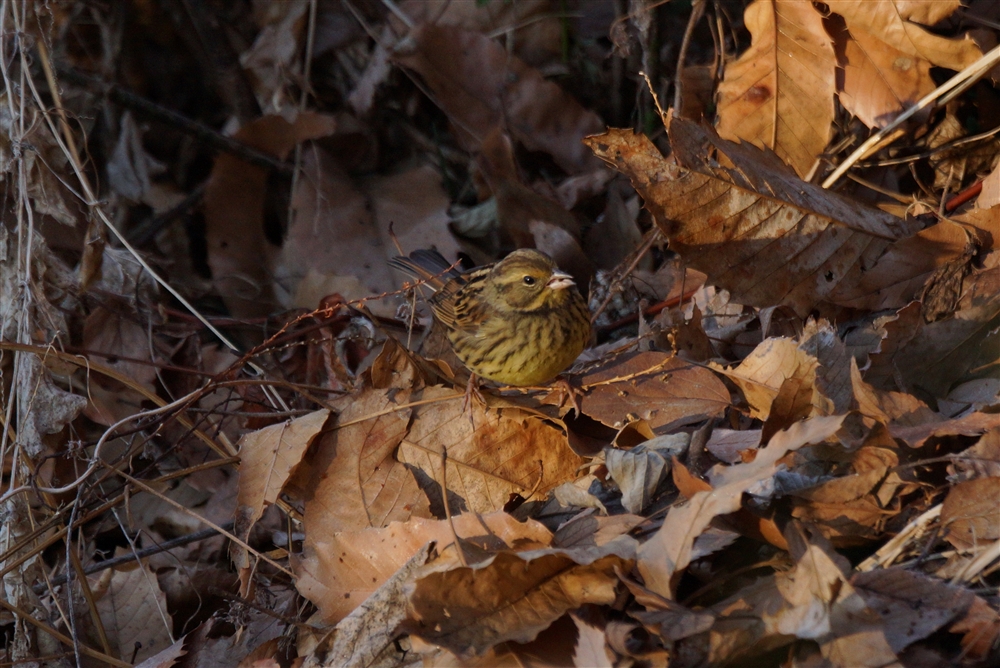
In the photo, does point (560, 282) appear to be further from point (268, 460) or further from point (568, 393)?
point (268, 460)

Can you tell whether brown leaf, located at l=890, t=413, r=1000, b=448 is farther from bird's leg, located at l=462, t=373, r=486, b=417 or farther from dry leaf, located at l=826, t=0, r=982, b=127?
dry leaf, located at l=826, t=0, r=982, b=127

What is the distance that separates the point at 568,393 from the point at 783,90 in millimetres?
1609

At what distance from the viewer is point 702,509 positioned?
2.33 metres

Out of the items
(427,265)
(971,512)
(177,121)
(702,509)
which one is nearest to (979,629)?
(971,512)

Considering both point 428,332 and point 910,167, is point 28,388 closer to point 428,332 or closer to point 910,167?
point 428,332

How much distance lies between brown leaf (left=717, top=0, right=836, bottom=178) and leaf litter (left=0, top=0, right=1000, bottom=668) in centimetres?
1

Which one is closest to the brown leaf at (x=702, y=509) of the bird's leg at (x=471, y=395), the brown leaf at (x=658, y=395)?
the brown leaf at (x=658, y=395)

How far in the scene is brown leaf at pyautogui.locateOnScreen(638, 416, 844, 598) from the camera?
2.30m

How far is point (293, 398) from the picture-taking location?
4.02 meters

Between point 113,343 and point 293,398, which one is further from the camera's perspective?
point 113,343

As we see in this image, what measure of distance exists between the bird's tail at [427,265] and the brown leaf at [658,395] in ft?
5.04

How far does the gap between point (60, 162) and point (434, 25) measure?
6.91 ft

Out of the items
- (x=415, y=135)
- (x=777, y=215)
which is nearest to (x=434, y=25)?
(x=415, y=135)

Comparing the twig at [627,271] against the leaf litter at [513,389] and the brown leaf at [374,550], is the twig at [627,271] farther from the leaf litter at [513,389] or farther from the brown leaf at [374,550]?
the brown leaf at [374,550]
